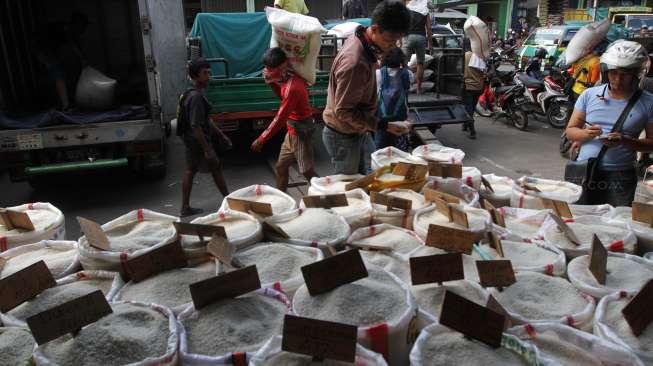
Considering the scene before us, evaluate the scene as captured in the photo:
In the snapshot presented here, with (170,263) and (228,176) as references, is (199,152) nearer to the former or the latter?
(228,176)

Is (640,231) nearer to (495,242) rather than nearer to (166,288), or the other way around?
(495,242)

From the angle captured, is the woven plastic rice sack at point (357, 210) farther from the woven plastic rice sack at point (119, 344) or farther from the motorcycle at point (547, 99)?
the motorcycle at point (547, 99)

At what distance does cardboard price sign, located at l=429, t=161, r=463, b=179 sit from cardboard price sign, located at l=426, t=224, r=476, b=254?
923mm

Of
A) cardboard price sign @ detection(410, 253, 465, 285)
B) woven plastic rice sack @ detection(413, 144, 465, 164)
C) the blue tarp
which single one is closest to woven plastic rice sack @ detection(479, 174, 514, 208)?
woven plastic rice sack @ detection(413, 144, 465, 164)

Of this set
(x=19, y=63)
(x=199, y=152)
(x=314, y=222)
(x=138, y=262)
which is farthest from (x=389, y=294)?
(x=19, y=63)

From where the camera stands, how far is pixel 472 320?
50.6 inches

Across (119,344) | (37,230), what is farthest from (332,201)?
(37,230)

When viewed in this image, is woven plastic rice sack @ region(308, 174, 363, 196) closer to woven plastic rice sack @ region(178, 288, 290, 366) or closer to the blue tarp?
woven plastic rice sack @ region(178, 288, 290, 366)

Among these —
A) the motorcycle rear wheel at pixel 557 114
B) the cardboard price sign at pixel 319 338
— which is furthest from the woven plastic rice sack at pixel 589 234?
the motorcycle rear wheel at pixel 557 114

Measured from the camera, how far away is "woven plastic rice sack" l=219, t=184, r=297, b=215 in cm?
242

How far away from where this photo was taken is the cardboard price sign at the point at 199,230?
1813mm

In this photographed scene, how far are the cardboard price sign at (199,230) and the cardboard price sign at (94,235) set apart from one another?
0.27 m

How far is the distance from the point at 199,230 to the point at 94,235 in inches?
15.1

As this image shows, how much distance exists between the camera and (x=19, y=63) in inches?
243
